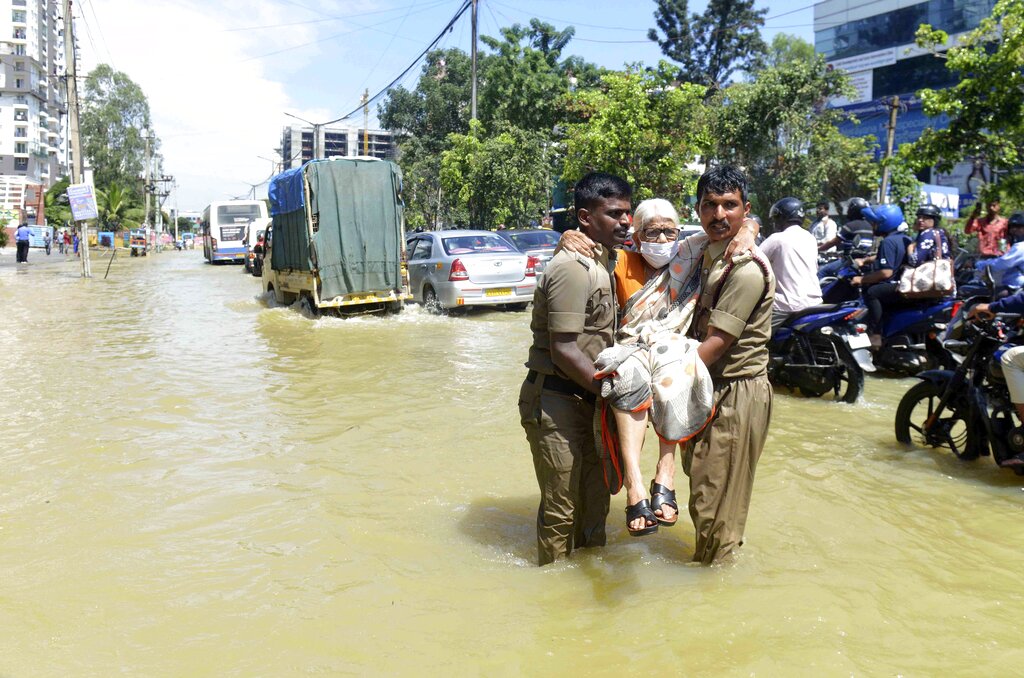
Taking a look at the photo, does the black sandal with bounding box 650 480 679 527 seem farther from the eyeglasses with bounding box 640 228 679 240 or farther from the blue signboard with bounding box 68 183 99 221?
the blue signboard with bounding box 68 183 99 221

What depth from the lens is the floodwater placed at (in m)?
3.26

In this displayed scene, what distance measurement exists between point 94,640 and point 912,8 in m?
47.2

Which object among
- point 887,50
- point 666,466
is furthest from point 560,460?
point 887,50

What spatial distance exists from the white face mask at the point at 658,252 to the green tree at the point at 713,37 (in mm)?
44601

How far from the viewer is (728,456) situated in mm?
3508

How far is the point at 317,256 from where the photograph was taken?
46.9 feet

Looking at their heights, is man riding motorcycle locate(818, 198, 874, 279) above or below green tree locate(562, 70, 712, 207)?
below

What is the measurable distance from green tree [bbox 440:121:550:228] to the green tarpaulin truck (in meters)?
12.1

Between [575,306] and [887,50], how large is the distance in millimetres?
44837

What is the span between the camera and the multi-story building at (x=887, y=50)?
39000 millimetres

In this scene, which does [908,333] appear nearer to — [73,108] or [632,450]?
[632,450]

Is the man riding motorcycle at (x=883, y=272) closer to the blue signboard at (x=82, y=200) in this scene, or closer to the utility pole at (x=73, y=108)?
the utility pole at (x=73, y=108)

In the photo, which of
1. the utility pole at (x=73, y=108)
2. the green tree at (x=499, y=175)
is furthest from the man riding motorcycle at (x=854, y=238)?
the utility pole at (x=73, y=108)

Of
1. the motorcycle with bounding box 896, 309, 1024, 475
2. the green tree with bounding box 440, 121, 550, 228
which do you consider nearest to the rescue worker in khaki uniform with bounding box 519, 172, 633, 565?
the motorcycle with bounding box 896, 309, 1024, 475
